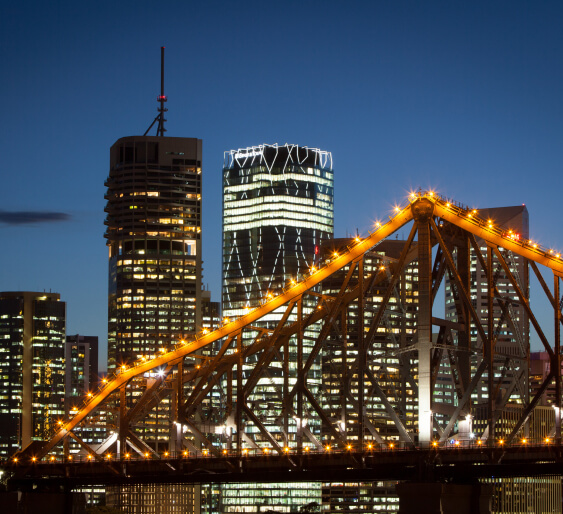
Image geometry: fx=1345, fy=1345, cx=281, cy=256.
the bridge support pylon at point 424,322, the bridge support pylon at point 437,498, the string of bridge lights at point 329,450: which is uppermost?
the bridge support pylon at point 424,322

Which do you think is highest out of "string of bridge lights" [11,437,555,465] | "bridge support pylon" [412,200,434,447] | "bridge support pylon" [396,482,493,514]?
"bridge support pylon" [412,200,434,447]

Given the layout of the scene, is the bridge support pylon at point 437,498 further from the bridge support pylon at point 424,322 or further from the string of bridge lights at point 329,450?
the bridge support pylon at point 424,322

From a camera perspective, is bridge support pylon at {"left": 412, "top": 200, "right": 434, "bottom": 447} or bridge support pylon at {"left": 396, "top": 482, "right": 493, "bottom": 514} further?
bridge support pylon at {"left": 412, "top": 200, "right": 434, "bottom": 447}

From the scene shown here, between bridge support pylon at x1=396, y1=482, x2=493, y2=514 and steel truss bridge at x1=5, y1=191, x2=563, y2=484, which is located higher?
steel truss bridge at x1=5, y1=191, x2=563, y2=484

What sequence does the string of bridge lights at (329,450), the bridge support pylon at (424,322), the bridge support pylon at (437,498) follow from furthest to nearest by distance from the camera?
1. the bridge support pylon at (424,322)
2. the string of bridge lights at (329,450)
3. the bridge support pylon at (437,498)

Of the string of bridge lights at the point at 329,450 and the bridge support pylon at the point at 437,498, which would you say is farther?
the string of bridge lights at the point at 329,450

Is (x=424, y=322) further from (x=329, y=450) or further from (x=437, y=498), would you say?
(x=329, y=450)

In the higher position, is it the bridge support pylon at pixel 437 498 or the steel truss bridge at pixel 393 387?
the steel truss bridge at pixel 393 387

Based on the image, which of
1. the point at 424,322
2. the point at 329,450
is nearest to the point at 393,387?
the point at 329,450

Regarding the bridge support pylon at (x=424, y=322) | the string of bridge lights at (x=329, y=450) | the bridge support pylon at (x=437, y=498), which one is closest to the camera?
the bridge support pylon at (x=437, y=498)

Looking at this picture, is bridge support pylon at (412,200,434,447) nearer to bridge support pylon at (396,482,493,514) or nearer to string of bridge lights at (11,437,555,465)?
string of bridge lights at (11,437,555,465)

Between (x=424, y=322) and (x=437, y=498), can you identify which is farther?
(x=424, y=322)

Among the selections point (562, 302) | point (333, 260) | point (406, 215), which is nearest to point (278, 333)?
point (333, 260)

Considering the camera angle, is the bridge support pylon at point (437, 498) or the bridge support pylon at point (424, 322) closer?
the bridge support pylon at point (437, 498)
